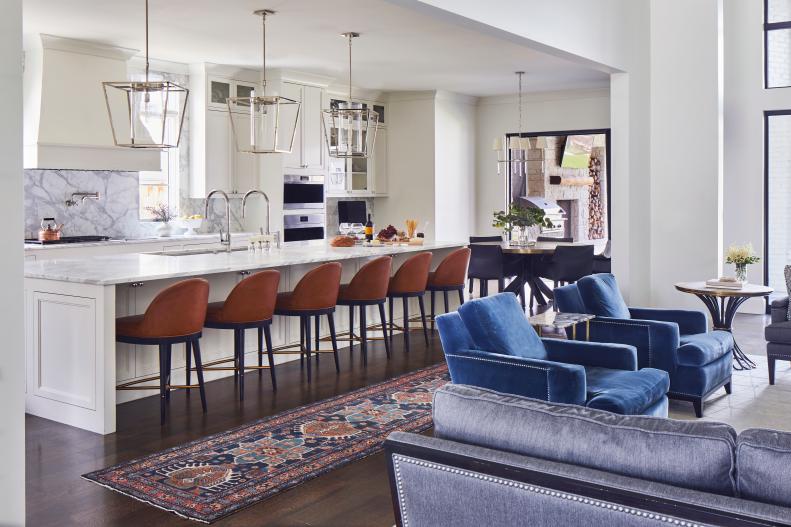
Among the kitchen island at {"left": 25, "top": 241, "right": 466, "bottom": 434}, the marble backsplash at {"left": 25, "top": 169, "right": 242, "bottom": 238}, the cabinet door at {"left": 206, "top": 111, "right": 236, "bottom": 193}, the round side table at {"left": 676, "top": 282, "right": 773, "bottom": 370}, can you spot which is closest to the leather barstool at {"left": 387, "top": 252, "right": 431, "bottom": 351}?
the kitchen island at {"left": 25, "top": 241, "right": 466, "bottom": 434}

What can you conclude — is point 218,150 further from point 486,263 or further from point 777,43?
point 777,43

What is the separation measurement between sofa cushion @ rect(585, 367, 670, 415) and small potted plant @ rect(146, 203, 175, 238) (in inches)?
202

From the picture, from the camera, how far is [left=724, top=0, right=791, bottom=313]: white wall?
29.8 feet

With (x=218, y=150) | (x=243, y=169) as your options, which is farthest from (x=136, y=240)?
(x=243, y=169)

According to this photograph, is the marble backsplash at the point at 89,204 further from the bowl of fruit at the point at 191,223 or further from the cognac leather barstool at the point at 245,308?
the cognac leather barstool at the point at 245,308

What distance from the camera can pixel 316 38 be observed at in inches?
290

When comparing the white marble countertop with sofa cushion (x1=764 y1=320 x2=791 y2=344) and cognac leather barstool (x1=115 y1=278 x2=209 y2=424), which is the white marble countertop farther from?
sofa cushion (x1=764 y1=320 x2=791 y2=344)

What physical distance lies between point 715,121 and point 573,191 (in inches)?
327

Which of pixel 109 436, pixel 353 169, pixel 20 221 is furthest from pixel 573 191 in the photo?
pixel 20 221

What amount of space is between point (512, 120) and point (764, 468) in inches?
401

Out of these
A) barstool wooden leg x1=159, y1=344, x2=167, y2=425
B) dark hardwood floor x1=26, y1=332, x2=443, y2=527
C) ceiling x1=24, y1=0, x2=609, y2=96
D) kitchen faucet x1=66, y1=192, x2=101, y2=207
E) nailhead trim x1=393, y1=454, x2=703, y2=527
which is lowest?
dark hardwood floor x1=26, y1=332, x2=443, y2=527

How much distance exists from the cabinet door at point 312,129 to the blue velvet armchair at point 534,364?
5672 millimetres

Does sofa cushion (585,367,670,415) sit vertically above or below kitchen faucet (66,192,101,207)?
below

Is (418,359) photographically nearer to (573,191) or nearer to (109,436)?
(109,436)
